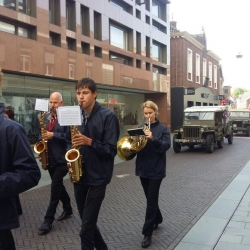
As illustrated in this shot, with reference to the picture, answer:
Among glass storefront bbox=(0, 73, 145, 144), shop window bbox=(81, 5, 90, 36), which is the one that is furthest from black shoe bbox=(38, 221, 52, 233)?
shop window bbox=(81, 5, 90, 36)

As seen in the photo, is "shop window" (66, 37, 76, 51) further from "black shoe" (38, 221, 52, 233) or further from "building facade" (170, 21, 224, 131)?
"building facade" (170, 21, 224, 131)

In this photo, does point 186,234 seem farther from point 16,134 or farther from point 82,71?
point 82,71

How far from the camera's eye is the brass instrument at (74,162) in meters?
3.05

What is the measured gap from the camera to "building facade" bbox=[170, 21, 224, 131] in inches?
1156

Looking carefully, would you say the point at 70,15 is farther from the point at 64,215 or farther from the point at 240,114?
the point at 240,114

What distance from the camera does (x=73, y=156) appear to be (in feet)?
10.2

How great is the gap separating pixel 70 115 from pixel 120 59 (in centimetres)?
1810

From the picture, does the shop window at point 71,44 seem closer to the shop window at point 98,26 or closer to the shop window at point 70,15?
the shop window at point 70,15

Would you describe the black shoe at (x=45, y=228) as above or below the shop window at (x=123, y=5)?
below

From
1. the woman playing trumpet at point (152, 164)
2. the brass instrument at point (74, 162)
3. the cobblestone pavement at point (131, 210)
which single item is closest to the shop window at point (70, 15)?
the cobblestone pavement at point (131, 210)

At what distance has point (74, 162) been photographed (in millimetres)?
3070

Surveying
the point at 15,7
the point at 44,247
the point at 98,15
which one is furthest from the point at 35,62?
the point at 44,247

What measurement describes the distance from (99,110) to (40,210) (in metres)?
3.30

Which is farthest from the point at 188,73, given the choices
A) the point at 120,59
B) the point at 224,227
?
the point at 224,227
